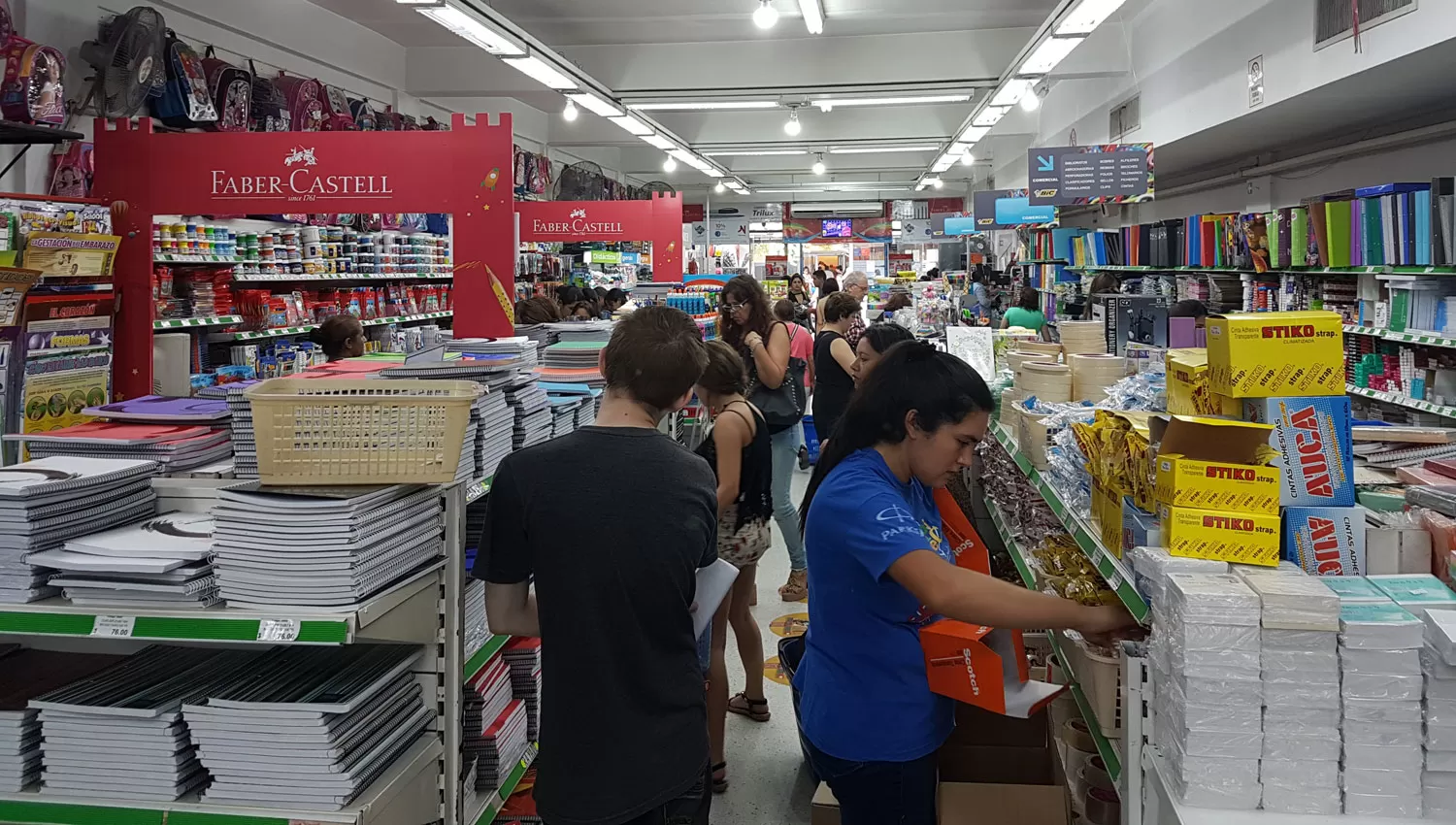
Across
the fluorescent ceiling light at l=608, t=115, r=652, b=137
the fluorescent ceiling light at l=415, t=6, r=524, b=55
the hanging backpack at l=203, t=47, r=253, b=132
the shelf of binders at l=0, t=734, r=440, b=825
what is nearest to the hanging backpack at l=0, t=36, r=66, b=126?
the hanging backpack at l=203, t=47, r=253, b=132

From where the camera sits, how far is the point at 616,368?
2148 millimetres

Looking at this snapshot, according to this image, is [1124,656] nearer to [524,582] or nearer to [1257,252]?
[524,582]

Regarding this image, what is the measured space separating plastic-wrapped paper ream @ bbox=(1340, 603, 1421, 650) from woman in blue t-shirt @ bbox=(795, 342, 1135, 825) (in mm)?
462

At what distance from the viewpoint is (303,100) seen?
8.02m

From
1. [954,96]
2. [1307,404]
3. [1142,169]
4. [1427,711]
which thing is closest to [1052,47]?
[1142,169]

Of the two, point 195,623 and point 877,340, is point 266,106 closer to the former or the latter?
point 877,340

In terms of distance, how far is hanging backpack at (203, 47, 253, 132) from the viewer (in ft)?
23.0

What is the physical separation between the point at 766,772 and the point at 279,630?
242 centimetres

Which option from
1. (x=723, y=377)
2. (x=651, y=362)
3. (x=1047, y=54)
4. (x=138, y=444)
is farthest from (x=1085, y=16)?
(x=138, y=444)

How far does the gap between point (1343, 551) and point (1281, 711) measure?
1.37 feet

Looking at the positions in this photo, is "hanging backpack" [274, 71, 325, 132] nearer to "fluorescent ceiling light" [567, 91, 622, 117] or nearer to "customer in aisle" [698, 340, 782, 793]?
"fluorescent ceiling light" [567, 91, 622, 117]

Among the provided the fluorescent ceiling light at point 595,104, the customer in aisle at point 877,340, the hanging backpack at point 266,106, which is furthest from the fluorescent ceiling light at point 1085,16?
the hanging backpack at point 266,106

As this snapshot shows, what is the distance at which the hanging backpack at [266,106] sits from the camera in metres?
7.52

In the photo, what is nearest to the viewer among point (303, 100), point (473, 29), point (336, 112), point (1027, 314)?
point (473, 29)
